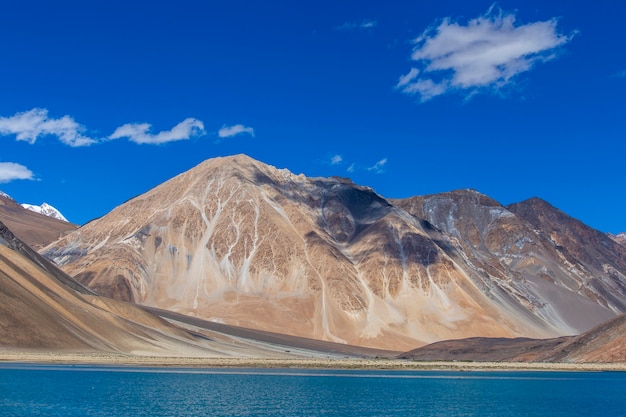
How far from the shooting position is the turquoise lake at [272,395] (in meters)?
52.0

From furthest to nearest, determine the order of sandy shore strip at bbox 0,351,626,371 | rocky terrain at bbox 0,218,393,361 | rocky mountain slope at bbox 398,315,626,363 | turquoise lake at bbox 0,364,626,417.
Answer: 1. rocky mountain slope at bbox 398,315,626,363
2. rocky terrain at bbox 0,218,393,361
3. sandy shore strip at bbox 0,351,626,371
4. turquoise lake at bbox 0,364,626,417

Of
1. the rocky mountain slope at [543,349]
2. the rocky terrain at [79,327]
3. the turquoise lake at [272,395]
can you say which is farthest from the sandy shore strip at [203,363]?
the turquoise lake at [272,395]

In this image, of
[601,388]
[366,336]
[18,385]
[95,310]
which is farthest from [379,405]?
[366,336]

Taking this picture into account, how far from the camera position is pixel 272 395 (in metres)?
63.9

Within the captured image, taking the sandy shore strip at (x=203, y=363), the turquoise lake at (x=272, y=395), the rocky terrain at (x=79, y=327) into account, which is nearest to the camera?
the turquoise lake at (x=272, y=395)

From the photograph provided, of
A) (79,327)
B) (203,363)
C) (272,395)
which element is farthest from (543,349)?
(272,395)

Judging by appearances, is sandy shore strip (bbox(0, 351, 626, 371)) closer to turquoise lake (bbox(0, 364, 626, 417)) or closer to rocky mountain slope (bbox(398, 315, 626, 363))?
rocky mountain slope (bbox(398, 315, 626, 363))

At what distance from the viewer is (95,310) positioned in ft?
Result: 395

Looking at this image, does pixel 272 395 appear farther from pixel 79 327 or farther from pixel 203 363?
pixel 79 327

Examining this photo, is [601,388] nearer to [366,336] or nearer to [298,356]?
[298,356]

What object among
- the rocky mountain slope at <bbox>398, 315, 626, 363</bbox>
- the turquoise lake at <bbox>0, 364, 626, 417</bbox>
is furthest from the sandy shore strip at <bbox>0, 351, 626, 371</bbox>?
the turquoise lake at <bbox>0, 364, 626, 417</bbox>

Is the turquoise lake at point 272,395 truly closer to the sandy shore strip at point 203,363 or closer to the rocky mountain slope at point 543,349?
the sandy shore strip at point 203,363

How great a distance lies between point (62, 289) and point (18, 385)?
61.6 meters

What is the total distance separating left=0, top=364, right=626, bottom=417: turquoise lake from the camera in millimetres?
52000
